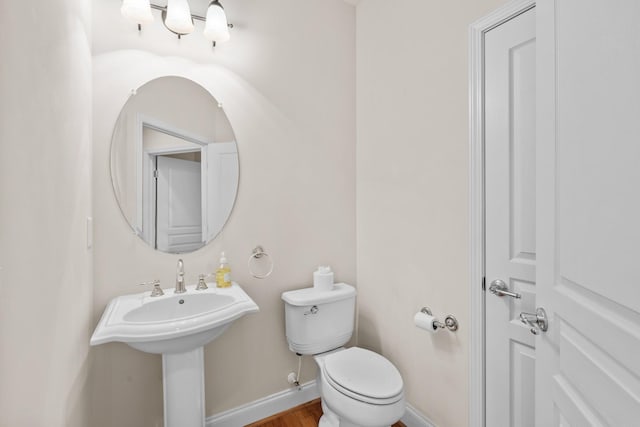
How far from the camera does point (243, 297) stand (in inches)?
58.3

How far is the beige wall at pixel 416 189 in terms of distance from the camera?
1459mm

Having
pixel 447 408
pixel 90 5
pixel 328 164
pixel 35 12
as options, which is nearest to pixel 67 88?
pixel 35 12

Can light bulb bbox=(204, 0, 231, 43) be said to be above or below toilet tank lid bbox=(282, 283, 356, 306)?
above

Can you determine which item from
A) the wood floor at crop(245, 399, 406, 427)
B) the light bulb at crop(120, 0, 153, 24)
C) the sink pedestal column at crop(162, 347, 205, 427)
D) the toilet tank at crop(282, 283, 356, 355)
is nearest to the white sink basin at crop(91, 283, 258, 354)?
the sink pedestal column at crop(162, 347, 205, 427)

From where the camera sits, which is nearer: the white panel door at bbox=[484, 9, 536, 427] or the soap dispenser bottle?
the white panel door at bbox=[484, 9, 536, 427]

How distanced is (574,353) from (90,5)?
215 centimetres

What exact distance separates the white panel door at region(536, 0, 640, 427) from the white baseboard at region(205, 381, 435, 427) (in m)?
1.00

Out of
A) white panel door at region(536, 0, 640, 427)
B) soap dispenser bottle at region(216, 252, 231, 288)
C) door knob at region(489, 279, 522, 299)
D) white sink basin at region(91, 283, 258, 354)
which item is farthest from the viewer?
soap dispenser bottle at region(216, 252, 231, 288)

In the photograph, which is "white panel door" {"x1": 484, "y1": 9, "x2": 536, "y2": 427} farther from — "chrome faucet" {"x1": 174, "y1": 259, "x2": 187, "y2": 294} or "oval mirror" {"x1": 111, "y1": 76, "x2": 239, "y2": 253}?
"chrome faucet" {"x1": 174, "y1": 259, "x2": 187, "y2": 294}

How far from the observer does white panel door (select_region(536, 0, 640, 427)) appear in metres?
0.54

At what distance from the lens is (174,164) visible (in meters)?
1.61

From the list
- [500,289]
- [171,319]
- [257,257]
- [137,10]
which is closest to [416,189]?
[500,289]

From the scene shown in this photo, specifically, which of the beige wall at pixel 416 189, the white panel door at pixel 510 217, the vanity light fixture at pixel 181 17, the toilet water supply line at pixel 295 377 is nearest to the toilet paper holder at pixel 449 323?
the beige wall at pixel 416 189

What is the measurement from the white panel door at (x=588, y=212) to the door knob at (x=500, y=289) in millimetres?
391
